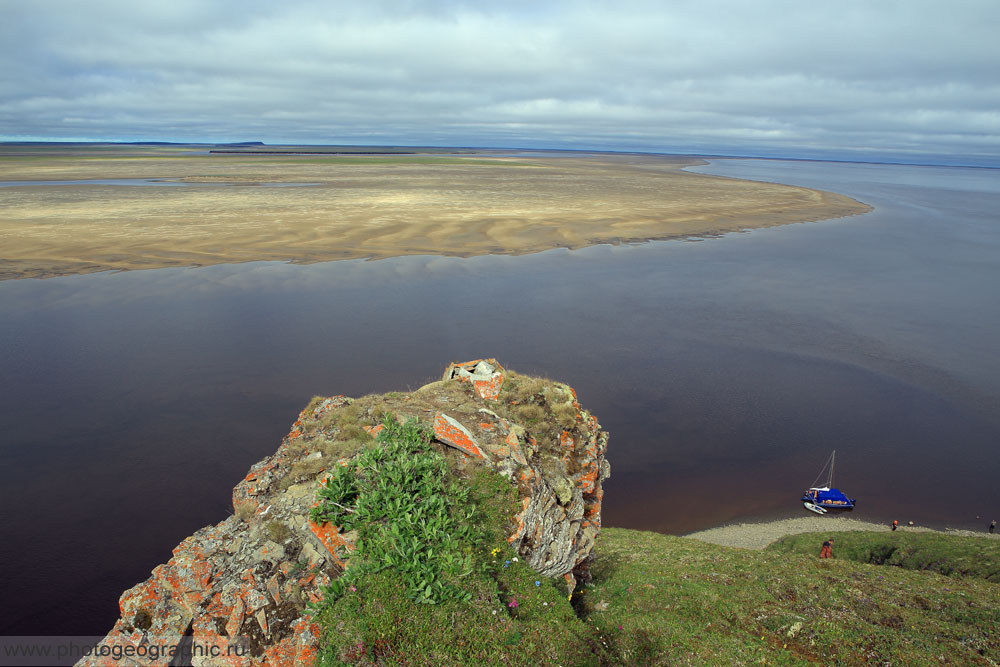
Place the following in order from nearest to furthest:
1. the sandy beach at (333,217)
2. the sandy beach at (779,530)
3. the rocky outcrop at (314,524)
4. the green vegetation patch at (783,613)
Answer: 1. the rocky outcrop at (314,524)
2. the green vegetation patch at (783,613)
3. the sandy beach at (779,530)
4. the sandy beach at (333,217)

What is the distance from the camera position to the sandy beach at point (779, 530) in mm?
23391

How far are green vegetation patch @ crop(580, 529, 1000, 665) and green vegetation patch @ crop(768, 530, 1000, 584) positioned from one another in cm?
291

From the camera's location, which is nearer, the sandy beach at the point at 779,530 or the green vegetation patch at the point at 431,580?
the green vegetation patch at the point at 431,580

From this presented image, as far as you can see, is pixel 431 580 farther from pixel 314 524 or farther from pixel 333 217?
pixel 333 217

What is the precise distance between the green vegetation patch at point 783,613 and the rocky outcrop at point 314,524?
1.86 meters

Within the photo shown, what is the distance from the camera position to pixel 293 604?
9.84 m

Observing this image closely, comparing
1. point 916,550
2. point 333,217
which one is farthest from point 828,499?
point 333,217

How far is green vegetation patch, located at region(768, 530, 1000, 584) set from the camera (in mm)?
18734

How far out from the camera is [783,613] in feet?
42.2

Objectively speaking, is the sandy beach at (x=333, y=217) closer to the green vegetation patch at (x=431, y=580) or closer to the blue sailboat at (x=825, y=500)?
the blue sailboat at (x=825, y=500)

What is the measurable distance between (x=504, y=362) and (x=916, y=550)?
22.3 metres

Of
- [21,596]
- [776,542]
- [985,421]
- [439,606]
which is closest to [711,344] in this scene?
[985,421]

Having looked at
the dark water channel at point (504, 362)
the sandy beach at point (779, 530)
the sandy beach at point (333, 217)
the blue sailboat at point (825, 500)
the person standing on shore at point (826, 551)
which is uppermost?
the sandy beach at point (333, 217)

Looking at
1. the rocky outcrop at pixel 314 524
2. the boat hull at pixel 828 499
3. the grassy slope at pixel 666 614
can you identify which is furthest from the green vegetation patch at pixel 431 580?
the boat hull at pixel 828 499
